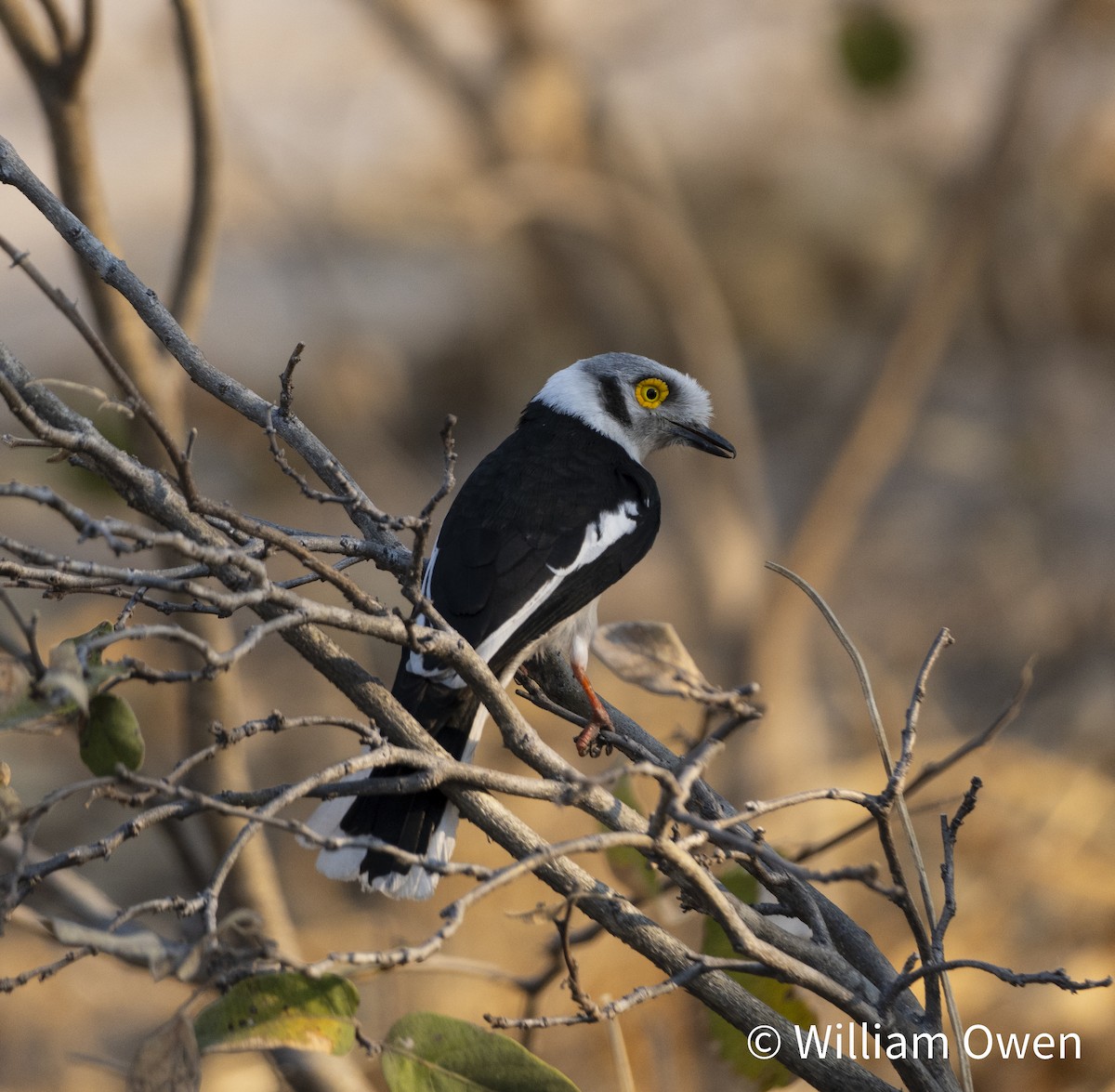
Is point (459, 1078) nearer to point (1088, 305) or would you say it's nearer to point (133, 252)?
point (1088, 305)

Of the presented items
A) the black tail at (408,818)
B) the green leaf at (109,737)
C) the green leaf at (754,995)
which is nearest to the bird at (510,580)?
the black tail at (408,818)

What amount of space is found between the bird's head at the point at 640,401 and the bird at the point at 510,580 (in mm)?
55

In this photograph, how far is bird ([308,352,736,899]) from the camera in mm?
2172

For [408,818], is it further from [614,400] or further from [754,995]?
[614,400]

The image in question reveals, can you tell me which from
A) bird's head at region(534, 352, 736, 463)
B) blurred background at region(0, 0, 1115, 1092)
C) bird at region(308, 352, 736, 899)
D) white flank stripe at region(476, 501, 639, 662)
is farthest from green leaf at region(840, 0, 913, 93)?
white flank stripe at region(476, 501, 639, 662)

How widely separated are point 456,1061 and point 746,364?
31.8ft

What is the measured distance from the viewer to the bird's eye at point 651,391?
135 inches

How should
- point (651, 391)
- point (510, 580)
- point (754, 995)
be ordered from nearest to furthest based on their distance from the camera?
point (754, 995)
point (510, 580)
point (651, 391)

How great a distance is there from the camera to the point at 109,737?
4.69ft

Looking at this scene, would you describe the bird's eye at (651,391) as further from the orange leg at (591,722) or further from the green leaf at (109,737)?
the green leaf at (109,737)

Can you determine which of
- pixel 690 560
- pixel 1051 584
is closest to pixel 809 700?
pixel 690 560

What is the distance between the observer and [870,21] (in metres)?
4.37

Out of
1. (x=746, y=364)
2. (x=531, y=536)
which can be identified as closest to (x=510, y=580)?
(x=531, y=536)

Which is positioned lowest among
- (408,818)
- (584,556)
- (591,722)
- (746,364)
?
(408,818)
